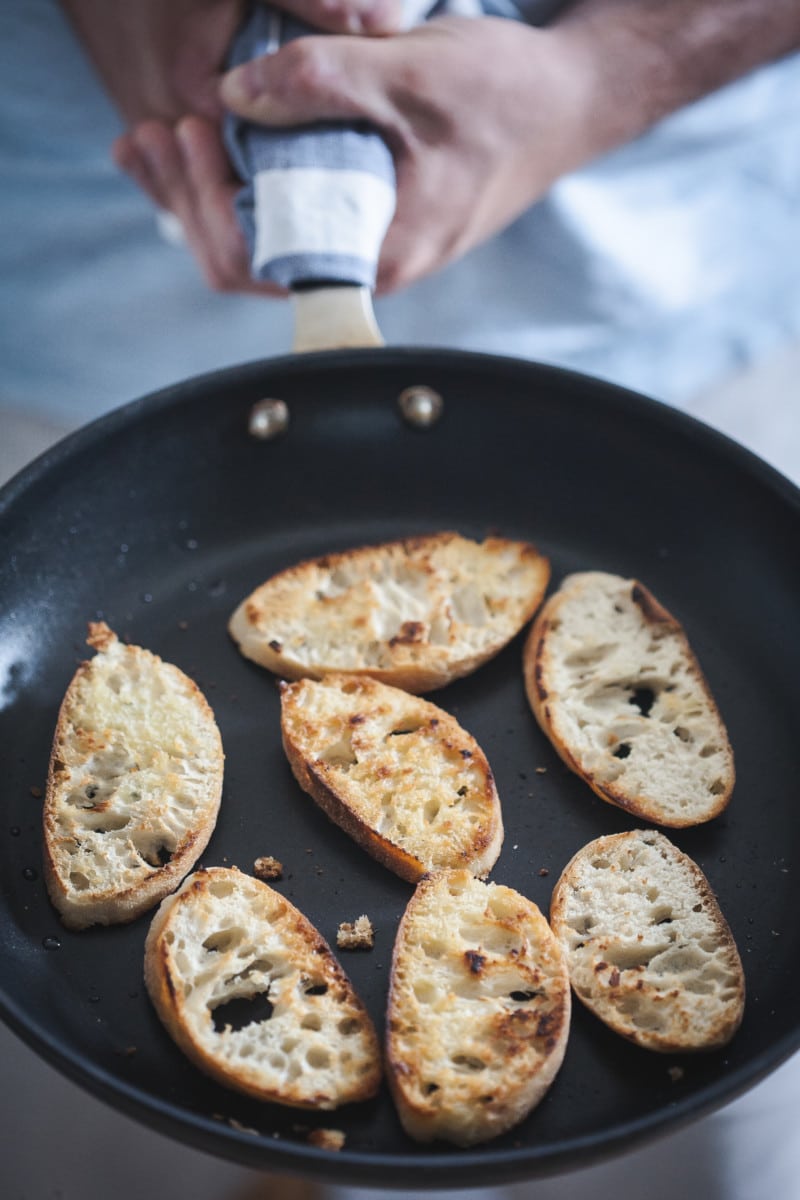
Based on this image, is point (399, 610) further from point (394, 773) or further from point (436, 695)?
point (394, 773)

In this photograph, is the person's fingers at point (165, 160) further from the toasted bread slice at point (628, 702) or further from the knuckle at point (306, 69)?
the toasted bread slice at point (628, 702)

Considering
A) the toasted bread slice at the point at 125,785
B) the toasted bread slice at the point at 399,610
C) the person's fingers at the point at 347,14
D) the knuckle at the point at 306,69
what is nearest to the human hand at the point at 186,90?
the person's fingers at the point at 347,14

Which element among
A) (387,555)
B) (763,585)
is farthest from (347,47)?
(763,585)

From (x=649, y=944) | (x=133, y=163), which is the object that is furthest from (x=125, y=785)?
(x=133, y=163)

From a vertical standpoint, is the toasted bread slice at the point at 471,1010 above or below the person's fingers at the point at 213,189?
below

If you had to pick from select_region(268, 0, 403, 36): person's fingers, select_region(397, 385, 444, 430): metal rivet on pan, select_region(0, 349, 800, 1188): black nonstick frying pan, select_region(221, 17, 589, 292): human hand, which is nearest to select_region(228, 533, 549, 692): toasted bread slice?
select_region(0, 349, 800, 1188): black nonstick frying pan

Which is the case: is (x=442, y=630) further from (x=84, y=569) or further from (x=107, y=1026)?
(x=107, y=1026)
